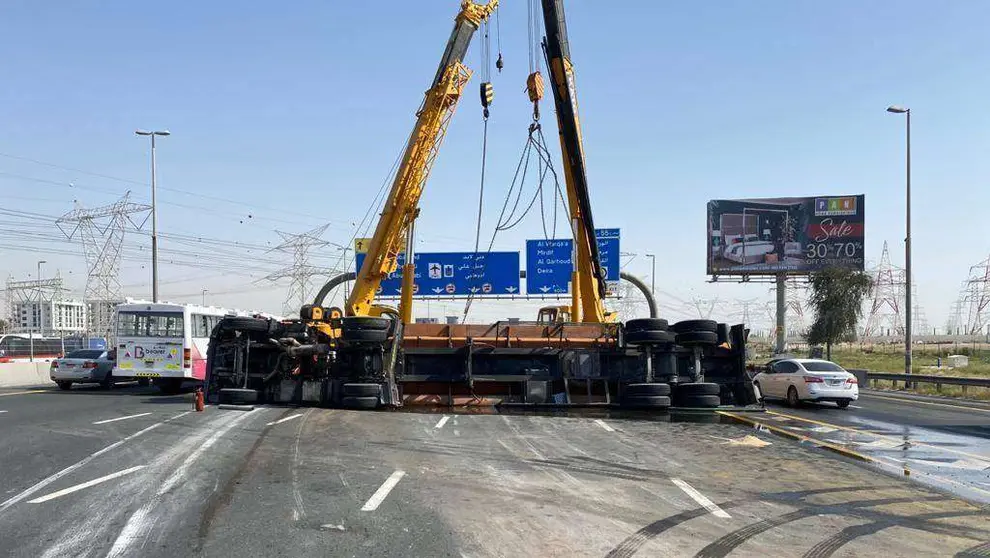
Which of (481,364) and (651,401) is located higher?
(481,364)

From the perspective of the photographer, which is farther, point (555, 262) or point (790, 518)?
point (555, 262)

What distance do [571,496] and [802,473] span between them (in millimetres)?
3679

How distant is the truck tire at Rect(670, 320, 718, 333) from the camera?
1520cm

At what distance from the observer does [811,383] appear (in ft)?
65.6

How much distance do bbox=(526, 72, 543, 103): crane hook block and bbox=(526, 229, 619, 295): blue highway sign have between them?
1874cm

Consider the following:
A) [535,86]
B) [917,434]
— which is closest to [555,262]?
[535,86]

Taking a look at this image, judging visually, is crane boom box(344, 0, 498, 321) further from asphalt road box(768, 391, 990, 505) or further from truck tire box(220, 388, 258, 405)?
asphalt road box(768, 391, 990, 505)

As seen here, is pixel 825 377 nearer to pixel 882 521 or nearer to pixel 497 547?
pixel 882 521

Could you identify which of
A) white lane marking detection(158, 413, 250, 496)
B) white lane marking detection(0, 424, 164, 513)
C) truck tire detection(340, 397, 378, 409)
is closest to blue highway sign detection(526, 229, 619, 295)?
truck tire detection(340, 397, 378, 409)

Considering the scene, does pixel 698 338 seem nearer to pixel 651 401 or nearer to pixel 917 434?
pixel 651 401

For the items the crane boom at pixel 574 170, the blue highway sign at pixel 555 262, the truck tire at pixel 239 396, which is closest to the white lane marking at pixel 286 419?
the truck tire at pixel 239 396

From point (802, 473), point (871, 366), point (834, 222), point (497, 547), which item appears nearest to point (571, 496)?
point (497, 547)

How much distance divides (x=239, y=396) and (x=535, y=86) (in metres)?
10.2

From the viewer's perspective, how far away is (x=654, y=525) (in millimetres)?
6770
